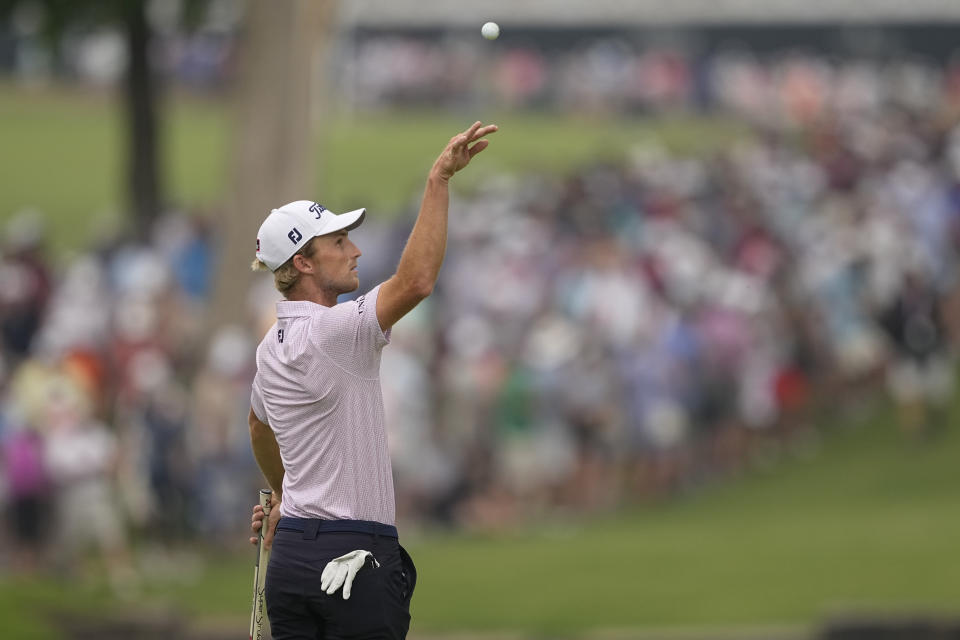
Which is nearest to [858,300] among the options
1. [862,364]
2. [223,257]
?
[862,364]

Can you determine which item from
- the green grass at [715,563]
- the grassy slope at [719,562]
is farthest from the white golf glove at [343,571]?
the grassy slope at [719,562]

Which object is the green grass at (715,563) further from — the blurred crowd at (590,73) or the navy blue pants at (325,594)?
the blurred crowd at (590,73)

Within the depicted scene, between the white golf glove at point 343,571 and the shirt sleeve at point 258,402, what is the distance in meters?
0.58

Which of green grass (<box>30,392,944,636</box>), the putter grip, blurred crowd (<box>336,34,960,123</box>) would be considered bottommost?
green grass (<box>30,392,944,636</box>)

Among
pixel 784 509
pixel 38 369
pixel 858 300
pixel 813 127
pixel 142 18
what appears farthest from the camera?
pixel 813 127

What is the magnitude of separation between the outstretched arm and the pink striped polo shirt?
0.12 metres

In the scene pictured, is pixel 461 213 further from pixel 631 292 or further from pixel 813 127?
pixel 813 127

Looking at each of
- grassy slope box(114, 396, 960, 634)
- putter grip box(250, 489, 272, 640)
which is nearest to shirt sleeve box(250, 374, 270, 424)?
putter grip box(250, 489, 272, 640)

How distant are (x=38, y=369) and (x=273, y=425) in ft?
30.4

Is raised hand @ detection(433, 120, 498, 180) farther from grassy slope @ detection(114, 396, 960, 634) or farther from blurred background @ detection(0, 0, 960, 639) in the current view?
grassy slope @ detection(114, 396, 960, 634)

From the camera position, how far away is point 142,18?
23.6 metres

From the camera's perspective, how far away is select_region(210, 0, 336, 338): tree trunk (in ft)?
57.0

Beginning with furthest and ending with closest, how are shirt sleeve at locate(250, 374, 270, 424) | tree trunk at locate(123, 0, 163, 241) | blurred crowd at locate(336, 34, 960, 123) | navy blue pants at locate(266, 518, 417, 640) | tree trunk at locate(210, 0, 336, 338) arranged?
blurred crowd at locate(336, 34, 960, 123)
tree trunk at locate(123, 0, 163, 241)
tree trunk at locate(210, 0, 336, 338)
shirt sleeve at locate(250, 374, 270, 424)
navy blue pants at locate(266, 518, 417, 640)

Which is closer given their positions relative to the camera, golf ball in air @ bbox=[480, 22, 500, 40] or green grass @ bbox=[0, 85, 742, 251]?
golf ball in air @ bbox=[480, 22, 500, 40]
